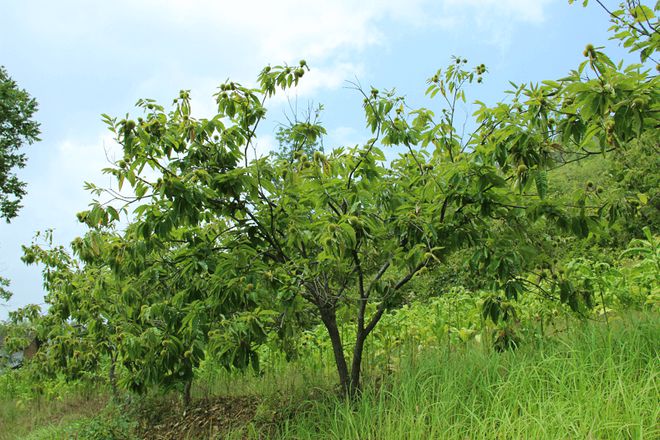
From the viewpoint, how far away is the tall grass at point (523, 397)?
2.74m

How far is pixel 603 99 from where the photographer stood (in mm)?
2363

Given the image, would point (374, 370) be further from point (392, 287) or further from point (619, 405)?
point (619, 405)

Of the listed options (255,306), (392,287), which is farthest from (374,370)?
(255,306)

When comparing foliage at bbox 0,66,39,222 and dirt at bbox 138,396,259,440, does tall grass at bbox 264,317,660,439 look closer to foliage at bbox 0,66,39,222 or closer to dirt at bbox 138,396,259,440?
dirt at bbox 138,396,259,440

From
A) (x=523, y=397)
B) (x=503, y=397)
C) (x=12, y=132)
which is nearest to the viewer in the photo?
(x=523, y=397)

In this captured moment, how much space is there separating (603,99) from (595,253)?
845 cm

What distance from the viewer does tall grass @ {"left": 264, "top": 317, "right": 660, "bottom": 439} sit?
274 centimetres

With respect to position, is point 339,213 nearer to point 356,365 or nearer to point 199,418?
point 356,365

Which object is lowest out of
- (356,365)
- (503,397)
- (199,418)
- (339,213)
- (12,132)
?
→ (199,418)

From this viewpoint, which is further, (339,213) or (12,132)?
(12,132)

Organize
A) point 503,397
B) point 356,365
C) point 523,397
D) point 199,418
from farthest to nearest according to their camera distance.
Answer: point 199,418 < point 356,365 < point 503,397 < point 523,397

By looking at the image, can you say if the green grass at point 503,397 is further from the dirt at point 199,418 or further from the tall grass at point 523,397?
the dirt at point 199,418

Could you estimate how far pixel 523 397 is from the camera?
125 inches

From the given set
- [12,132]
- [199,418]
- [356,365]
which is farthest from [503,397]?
[12,132]
